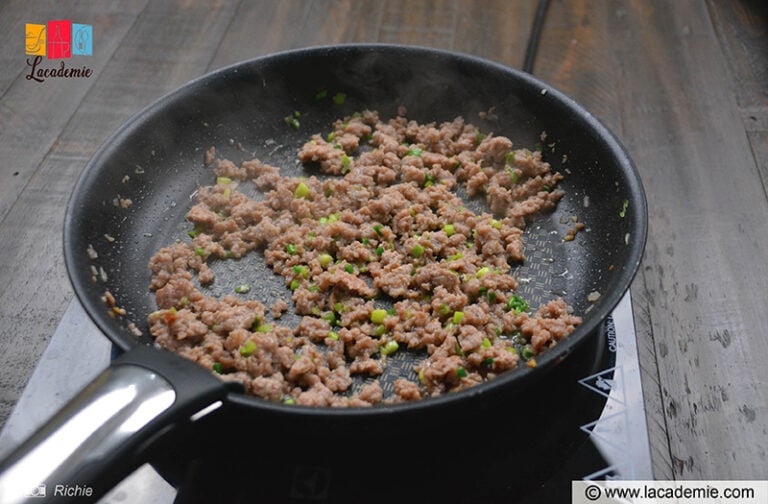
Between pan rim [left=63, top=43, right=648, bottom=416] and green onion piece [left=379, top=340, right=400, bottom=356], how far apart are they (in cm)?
25

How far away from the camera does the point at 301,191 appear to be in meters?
1.45

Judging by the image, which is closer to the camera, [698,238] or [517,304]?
[517,304]

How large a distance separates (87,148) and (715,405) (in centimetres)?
157

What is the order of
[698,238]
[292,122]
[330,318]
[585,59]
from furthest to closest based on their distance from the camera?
[585,59], [292,122], [698,238], [330,318]

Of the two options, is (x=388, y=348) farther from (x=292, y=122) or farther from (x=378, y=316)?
(x=292, y=122)

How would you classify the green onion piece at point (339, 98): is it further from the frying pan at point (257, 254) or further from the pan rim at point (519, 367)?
the pan rim at point (519, 367)

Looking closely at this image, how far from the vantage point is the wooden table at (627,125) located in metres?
1.25

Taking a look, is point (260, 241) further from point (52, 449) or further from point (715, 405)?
point (715, 405)

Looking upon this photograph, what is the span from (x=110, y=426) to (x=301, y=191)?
762 millimetres

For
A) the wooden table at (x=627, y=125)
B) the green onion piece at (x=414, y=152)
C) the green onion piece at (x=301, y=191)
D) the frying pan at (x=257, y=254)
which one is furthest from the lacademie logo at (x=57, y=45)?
the green onion piece at (x=414, y=152)

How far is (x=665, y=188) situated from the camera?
1.62 m

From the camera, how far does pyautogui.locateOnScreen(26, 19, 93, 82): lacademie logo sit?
193 centimetres

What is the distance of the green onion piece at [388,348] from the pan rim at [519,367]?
247 millimetres

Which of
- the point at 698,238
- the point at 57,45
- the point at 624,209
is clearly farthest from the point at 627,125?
the point at 57,45
